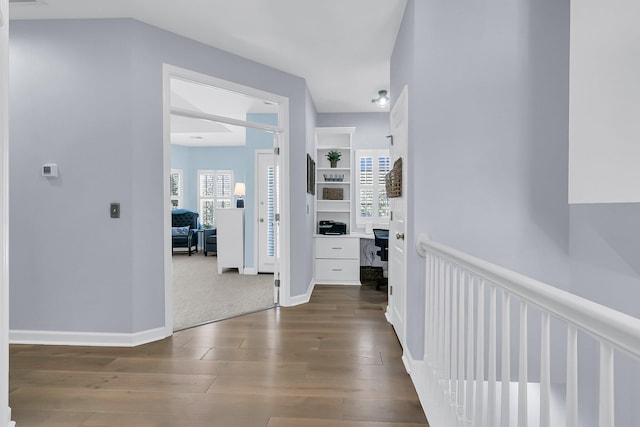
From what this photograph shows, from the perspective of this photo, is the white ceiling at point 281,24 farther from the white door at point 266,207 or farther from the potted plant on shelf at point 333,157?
the white door at point 266,207

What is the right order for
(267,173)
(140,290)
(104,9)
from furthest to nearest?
(267,173) < (140,290) < (104,9)

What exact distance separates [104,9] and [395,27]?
7.70 feet

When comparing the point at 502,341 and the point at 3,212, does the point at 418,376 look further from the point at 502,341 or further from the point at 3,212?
the point at 3,212

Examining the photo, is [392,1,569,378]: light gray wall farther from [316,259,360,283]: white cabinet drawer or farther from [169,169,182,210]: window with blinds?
[169,169,182,210]: window with blinds

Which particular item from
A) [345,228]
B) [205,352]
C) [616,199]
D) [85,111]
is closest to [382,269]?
[345,228]

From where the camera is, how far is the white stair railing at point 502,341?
727 millimetres

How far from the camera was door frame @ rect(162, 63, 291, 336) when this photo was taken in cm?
319

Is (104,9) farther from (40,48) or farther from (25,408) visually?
(25,408)

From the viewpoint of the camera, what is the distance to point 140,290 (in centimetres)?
304

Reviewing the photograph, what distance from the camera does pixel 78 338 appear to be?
9.87 feet

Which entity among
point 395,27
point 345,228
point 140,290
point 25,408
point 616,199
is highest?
point 395,27

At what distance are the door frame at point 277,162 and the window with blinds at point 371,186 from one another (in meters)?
1.90

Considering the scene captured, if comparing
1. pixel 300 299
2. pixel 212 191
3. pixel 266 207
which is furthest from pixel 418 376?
pixel 212 191

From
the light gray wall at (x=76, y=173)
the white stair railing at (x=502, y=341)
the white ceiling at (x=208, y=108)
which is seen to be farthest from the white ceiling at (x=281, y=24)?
the white stair railing at (x=502, y=341)
